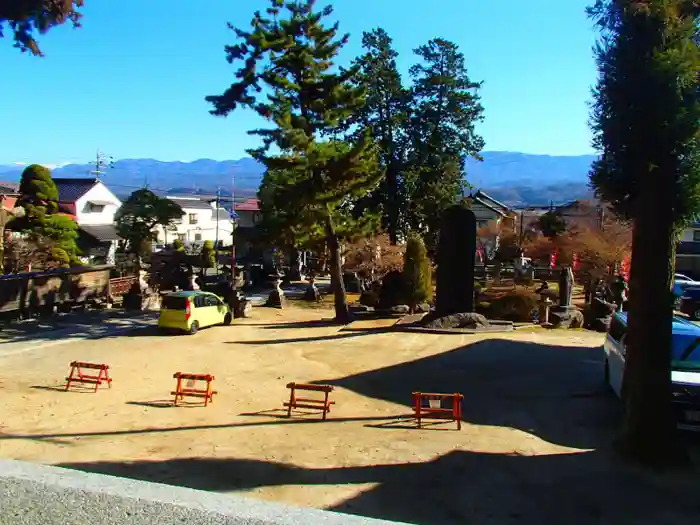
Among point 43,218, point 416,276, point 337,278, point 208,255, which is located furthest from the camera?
point 208,255

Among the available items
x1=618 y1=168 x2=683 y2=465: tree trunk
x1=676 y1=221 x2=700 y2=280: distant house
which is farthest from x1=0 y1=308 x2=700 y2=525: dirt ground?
x1=676 y1=221 x2=700 y2=280: distant house

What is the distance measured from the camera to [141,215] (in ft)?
124

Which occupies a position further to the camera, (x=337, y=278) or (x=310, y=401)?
(x=337, y=278)

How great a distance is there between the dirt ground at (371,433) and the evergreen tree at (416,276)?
9.19m

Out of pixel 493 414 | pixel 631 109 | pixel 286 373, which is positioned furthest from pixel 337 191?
pixel 631 109

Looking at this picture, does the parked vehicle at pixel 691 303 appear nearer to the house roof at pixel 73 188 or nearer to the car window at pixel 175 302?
the car window at pixel 175 302

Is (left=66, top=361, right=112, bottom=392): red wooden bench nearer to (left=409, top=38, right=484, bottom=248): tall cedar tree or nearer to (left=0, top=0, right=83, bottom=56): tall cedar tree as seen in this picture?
(left=0, top=0, right=83, bottom=56): tall cedar tree

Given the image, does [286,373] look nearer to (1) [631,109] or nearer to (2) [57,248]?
(1) [631,109]

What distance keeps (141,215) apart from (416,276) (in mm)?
20178

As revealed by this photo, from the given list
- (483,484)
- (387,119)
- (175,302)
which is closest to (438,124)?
(387,119)

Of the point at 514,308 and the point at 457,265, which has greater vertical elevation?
the point at 457,265

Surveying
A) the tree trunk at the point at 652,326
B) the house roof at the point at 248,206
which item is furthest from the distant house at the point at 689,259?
the tree trunk at the point at 652,326

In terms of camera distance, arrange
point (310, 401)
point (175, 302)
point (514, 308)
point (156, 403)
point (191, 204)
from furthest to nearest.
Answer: point (191, 204)
point (514, 308)
point (175, 302)
point (156, 403)
point (310, 401)

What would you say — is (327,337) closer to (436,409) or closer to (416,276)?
(416,276)
